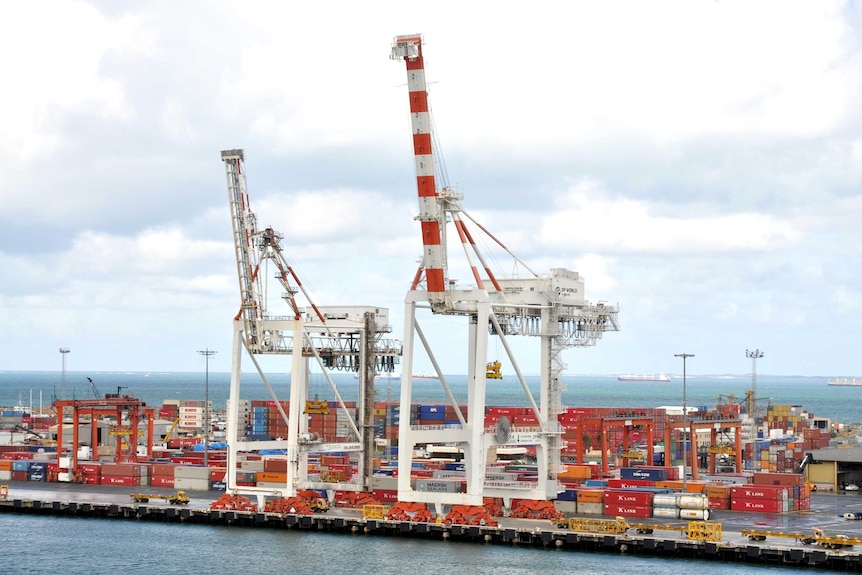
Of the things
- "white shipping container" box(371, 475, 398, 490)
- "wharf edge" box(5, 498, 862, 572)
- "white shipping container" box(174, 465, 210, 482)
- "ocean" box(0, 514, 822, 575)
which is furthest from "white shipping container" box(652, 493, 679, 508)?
"white shipping container" box(174, 465, 210, 482)

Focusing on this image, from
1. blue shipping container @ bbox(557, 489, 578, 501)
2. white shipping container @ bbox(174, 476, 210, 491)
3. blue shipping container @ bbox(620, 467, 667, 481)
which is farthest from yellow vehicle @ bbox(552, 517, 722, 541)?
white shipping container @ bbox(174, 476, 210, 491)

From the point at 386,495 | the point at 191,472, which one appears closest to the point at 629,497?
the point at 386,495

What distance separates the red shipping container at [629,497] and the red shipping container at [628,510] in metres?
0.11

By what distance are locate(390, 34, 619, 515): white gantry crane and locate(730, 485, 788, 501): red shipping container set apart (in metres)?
10.8

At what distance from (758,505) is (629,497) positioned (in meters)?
7.76

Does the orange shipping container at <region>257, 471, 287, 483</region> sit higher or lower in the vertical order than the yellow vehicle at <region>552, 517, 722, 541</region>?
higher

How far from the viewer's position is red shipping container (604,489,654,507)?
6500 centimetres

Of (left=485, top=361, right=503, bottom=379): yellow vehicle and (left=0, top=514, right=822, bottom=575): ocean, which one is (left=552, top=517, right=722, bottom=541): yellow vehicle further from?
(left=485, top=361, right=503, bottom=379): yellow vehicle

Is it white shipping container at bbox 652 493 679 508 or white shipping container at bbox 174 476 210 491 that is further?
white shipping container at bbox 174 476 210 491

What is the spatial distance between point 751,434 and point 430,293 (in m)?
55.4

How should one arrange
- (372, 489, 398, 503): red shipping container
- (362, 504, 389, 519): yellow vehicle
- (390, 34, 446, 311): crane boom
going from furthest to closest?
1. (372, 489, 398, 503): red shipping container
2. (362, 504, 389, 519): yellow vehicle
3. (390, 34, 446, 311): crane boom

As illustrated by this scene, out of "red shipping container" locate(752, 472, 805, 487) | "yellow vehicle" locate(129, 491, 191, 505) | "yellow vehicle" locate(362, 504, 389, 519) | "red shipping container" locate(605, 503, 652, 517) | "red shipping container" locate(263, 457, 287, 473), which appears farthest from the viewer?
"red shipping container" locate(263, 457, 287, 473)

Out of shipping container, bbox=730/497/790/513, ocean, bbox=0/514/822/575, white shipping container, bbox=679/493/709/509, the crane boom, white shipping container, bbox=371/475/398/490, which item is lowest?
ocean, bbox=0/514/822/575

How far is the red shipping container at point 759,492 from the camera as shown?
222 feet
